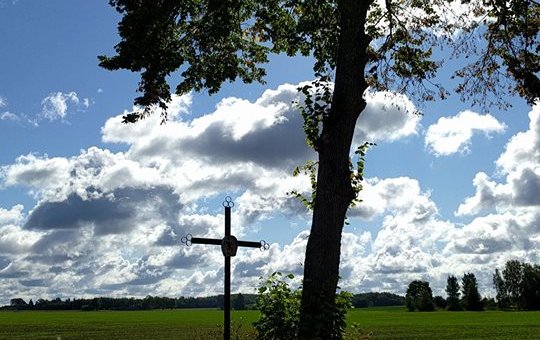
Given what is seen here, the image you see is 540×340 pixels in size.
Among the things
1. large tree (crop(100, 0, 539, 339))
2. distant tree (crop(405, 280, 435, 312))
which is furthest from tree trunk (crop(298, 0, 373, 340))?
distant tree (crop(405, 280, 435, 312))

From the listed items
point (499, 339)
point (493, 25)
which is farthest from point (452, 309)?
point (493, 25)

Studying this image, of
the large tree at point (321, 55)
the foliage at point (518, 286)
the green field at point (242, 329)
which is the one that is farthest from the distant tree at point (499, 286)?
the large tree at point (321, 55)

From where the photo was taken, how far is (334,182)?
36.0 ft

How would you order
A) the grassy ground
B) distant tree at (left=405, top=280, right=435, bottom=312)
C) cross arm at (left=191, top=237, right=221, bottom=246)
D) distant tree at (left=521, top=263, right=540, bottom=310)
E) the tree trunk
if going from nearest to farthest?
the tree trunk, cross arm at (left=191, top=237, right=221, bottom=246), the grassy ground, distant tree at (left=521, top=263, right=540, bottom=310), distant tree at (left=405, top=280, right=435, bottom=312)

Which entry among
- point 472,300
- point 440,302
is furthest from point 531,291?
point 440,302

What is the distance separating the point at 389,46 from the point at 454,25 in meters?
1.60

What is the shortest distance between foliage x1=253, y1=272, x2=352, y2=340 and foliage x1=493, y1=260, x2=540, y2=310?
118354 mm

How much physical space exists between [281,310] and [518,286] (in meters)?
147

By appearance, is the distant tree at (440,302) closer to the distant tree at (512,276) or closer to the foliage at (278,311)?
the distant tree at (512,276)

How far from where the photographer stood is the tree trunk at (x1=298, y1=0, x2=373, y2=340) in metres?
10.5

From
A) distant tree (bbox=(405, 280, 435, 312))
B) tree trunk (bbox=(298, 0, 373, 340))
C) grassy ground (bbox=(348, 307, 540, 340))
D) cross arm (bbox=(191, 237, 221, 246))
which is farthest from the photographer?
distant tree (bbox=(405, 280, 435, 312))

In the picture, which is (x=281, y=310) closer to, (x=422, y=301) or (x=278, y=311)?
(x=278, y=311)

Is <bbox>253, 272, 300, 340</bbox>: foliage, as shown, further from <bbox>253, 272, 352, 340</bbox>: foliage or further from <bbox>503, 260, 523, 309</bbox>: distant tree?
<bbox>503, 260, 523, 309</bbox>: distant tree

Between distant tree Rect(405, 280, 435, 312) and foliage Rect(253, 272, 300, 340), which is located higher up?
foliage Rect(253, 272, 300, 340)
